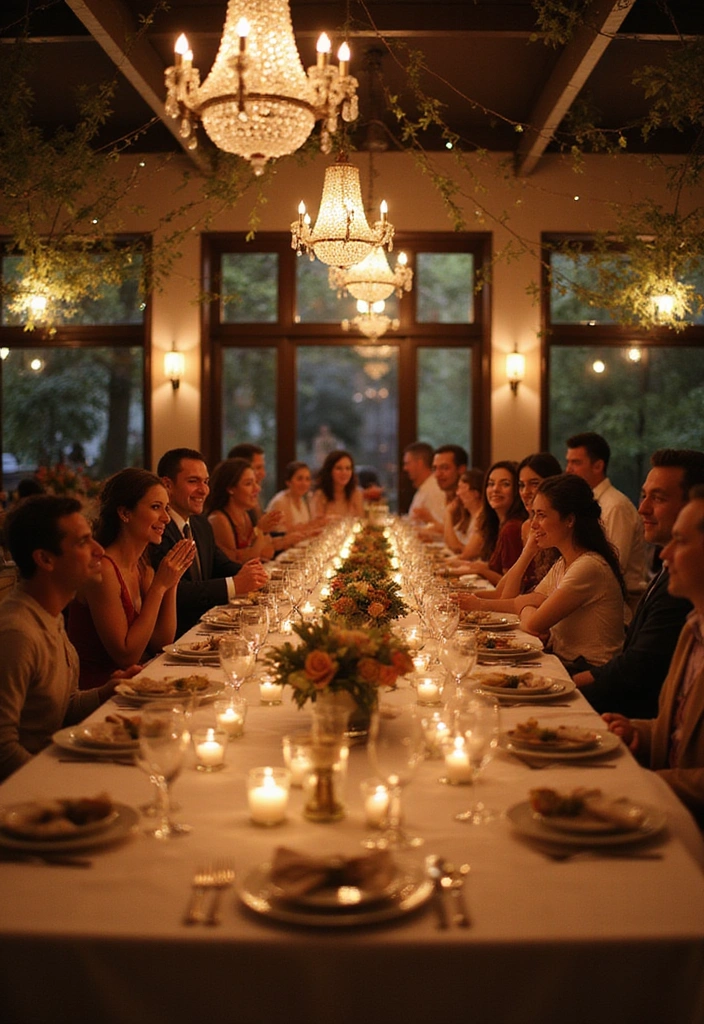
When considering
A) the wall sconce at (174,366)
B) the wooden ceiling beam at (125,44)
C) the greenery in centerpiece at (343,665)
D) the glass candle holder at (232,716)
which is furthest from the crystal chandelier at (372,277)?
the greenery in centerpiece at (343,665)

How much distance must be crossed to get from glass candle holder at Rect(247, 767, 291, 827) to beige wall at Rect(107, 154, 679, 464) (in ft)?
27.8

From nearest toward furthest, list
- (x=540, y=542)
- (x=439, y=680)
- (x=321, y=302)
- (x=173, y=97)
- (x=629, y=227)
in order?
(x=439, y=680) → (x=173, y=97) → (x=540, y=542) → (x=629, y=227) → (x=321, y=302)

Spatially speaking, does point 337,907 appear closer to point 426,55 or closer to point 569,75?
point 569,75

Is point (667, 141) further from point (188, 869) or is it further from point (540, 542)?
point (188, 869)

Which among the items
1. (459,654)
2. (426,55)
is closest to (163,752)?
(459,654)

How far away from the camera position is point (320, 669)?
2.14 meters

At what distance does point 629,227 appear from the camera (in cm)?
656

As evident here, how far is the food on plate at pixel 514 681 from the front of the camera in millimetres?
2830

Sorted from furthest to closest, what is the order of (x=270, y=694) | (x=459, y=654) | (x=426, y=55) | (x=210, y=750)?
(x=426, y=55)
(x=270, y=694)
(x=459, y=654)
(x=210, y=750)

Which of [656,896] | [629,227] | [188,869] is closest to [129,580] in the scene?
[188,869]

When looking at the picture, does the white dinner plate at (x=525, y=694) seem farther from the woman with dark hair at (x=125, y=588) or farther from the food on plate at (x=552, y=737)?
the woman with dark hair at (x=125, y=588)

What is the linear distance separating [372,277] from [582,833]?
18.7 ft

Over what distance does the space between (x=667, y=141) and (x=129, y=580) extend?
789 centimetres

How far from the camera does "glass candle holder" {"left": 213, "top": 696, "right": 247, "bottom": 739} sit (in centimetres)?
240
